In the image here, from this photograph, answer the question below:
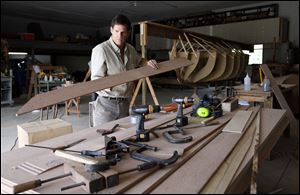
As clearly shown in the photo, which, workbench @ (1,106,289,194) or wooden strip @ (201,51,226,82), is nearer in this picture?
workbench @ (1,106,289,194)

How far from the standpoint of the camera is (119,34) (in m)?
1.79

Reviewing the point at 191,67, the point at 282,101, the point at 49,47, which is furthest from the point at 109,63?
the point at 49,47

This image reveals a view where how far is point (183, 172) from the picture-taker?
34.6 inches

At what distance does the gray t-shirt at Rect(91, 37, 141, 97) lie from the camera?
1786 mm

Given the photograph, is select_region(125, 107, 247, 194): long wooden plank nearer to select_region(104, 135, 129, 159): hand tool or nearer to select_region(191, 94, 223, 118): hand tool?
select_region(104, 135, 129, 159): hand tool

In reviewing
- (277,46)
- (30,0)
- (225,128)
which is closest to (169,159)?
(225,128)

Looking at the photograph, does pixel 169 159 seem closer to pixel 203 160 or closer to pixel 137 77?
pixel 203 160

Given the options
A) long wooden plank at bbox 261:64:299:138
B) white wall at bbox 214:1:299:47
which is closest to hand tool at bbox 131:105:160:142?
long wooden plank at bbox 261:64:299:138

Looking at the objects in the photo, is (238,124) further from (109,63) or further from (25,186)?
(25,186)

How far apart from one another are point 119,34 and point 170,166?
1.14m

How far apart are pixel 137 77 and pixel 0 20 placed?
10080 millimetres

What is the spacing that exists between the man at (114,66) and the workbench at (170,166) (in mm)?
442

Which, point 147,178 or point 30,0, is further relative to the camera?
point 30,0

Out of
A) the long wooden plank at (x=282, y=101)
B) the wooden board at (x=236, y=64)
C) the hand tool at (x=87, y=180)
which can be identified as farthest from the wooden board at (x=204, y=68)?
the hand tool at (x=87, y=180)
